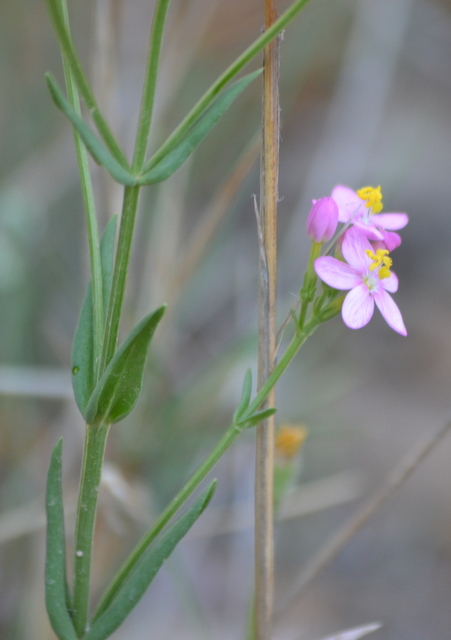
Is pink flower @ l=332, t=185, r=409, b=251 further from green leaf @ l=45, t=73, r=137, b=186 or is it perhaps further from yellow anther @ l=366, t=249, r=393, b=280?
green leaf @ l=45, t=73, r=137, b=186

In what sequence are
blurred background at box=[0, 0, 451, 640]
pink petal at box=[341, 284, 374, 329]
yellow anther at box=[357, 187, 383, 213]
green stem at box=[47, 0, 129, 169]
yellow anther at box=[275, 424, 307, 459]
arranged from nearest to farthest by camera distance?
green stem at box=[47, 0, 129, 169] < pink petal at box=[341, 284, 374, 329] < yellow anther at box=[357, 187, 383, 213] < yellow anther at box=[275, 424, 307, 459] < blurred background at box=[0, 0, 451, 640]

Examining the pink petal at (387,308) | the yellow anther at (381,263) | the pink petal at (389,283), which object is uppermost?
the yellow anther at (381,263)

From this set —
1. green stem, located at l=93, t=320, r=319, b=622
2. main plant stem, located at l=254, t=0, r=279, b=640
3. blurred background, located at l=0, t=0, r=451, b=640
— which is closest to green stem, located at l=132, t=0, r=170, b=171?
main plant stem, located at l=254, t=0, r=279, b=640

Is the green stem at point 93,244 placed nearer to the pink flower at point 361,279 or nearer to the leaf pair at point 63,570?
the leaf pair at point 63,570

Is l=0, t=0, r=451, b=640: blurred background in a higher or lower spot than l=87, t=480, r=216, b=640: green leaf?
higher

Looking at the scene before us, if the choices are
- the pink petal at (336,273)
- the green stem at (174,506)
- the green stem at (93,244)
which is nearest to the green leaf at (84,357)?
the green stem at (93,244)

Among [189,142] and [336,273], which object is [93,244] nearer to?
[189,142]

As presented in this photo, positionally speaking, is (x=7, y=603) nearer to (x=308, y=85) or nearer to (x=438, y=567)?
(x=438, y=567)

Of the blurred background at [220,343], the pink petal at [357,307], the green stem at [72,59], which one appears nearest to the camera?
the green stem at [72,59]

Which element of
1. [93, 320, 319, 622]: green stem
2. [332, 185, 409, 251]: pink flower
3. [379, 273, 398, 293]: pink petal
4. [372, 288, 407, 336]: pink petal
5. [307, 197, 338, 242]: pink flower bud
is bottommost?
[93, 320, 319, 622]: green stem
